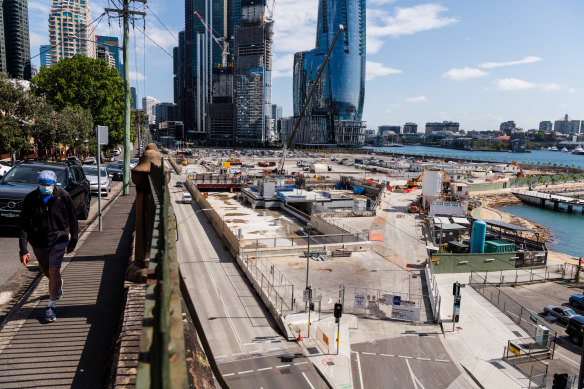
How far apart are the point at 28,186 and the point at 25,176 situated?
3.43 feet

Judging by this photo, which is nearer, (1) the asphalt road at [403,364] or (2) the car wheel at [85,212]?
(1) the asphalt road at [403,364]

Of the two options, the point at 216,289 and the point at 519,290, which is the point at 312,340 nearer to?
the point at 216,289

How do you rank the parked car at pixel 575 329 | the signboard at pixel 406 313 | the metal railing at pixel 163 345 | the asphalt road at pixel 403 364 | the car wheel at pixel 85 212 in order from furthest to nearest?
the signboard at pixel 406 313, the parked car at pixel 575 329, the car wheel at pixel 85 212, the asphalt road at pixel 403 364, the metal railing at pixel 163 345

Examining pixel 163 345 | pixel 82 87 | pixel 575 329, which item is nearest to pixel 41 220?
pixel 163 345

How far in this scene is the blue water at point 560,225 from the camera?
53.4 m

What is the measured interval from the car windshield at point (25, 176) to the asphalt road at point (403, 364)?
12359 mm

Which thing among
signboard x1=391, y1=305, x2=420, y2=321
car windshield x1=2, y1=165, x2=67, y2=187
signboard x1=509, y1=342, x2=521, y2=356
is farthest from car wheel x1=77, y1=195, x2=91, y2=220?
signboard x1=509, y1=342, x2=521, y2=356

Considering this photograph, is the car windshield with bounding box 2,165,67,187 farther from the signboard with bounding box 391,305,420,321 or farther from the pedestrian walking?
the signboard with bounding box 391,305,420,321

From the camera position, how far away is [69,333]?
6203mm

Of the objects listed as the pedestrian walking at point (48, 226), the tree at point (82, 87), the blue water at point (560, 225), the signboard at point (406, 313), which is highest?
the tree at point (82, 87)

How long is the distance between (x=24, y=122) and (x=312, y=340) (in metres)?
35.8

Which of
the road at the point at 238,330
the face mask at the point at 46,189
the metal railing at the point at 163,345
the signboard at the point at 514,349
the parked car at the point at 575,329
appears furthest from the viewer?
the parked car at the point at 575,329

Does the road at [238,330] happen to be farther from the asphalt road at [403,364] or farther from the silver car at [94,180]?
the silver car at [94,180]

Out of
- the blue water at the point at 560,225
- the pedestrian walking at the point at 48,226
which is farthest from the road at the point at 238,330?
the blue water at the point at 560,225
